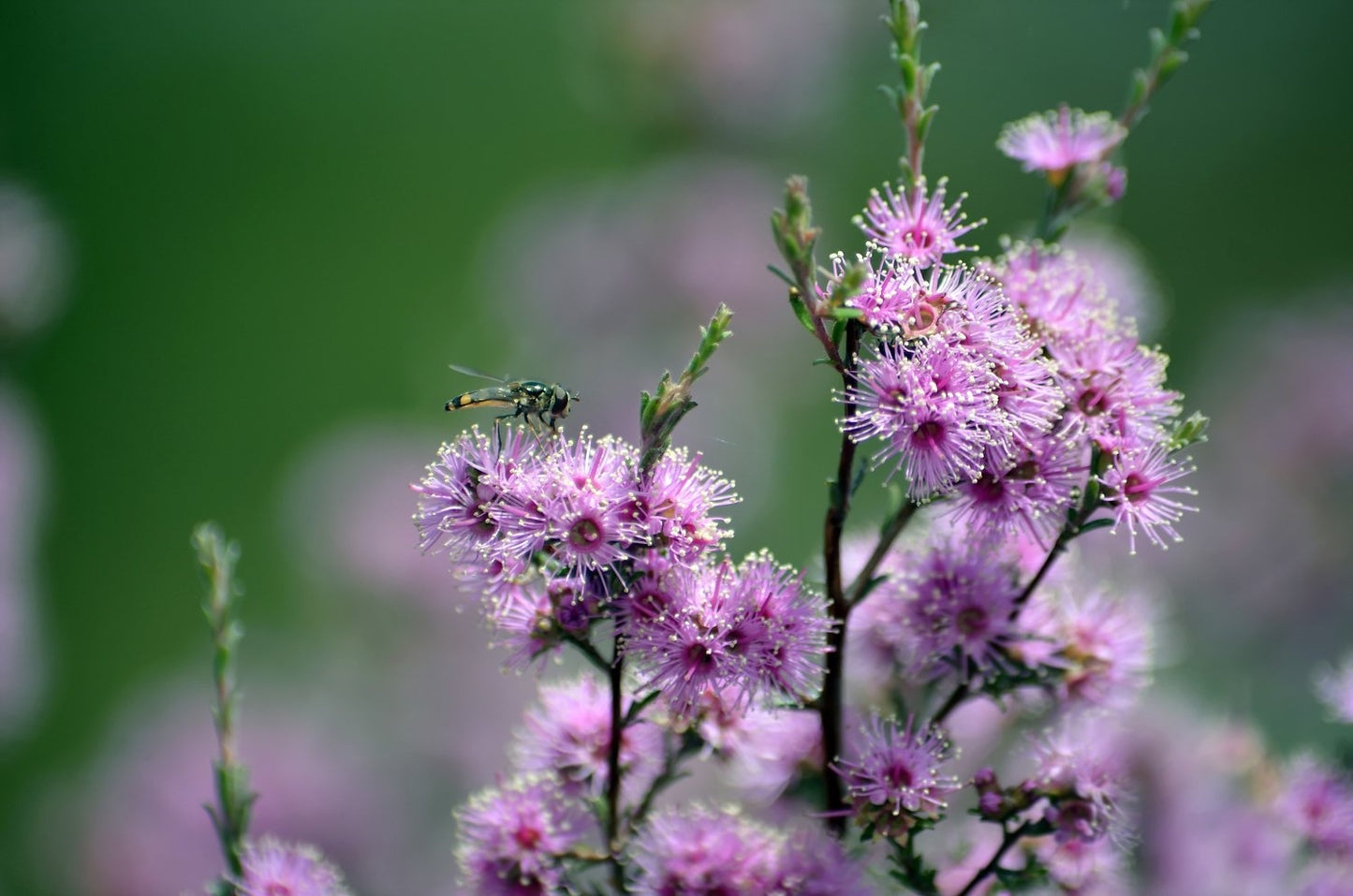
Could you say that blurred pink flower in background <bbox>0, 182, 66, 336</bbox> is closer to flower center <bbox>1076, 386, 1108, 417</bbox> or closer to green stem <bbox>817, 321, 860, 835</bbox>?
green stem <bbox>817, 321, 860, 835</bbox>

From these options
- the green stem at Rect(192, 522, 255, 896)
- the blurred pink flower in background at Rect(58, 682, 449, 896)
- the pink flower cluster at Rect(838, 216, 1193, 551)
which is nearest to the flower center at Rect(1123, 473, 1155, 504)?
the pink flower cluster at Rect(838, 216, 1193, 551)

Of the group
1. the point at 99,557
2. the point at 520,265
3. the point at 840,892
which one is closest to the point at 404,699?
the point at 520,265

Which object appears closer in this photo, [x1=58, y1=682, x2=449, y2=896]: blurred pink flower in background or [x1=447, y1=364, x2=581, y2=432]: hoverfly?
[x1=447, y1=364, x2=581, y2=432]: hoverfly

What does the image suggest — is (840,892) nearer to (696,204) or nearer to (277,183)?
(696,204)

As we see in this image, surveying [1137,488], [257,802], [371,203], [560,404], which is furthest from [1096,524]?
[371,203]

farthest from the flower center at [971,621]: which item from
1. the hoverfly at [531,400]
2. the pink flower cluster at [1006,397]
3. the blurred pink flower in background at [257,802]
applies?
the blurred pink flower in background at [257,802]

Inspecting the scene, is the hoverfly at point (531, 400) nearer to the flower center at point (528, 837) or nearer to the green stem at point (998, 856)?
the flower center at point (528, 837)
